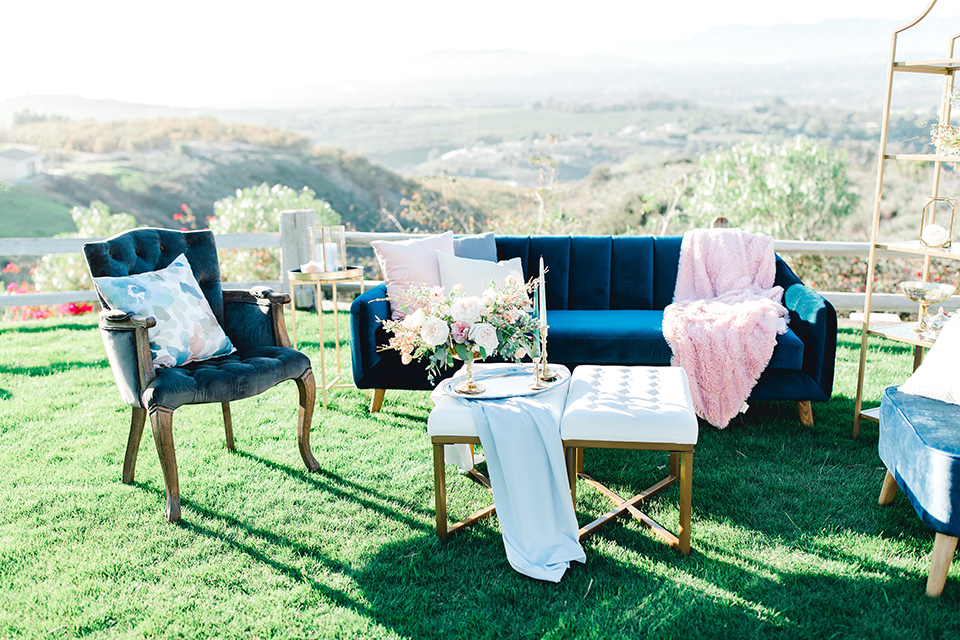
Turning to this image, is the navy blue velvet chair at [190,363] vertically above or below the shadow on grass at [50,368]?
above

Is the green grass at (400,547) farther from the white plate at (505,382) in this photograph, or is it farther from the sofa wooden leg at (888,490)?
the white plate at (505,382)

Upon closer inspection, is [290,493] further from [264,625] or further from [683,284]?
[683,284]

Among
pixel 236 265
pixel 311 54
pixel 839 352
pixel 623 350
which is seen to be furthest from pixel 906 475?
pixel 311 54

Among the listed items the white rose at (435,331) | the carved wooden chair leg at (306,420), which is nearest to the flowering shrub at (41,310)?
the carved wooden chair leg at (306,420)

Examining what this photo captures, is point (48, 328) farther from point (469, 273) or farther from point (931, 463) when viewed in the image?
point (931, 463)

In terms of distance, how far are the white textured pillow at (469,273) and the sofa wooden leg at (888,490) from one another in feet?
5.87

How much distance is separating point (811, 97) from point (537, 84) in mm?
5683

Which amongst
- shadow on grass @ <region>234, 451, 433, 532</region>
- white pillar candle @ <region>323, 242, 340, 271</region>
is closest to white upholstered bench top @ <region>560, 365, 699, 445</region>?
shadow on grass @ <region>234, 451, 433, 532</region>

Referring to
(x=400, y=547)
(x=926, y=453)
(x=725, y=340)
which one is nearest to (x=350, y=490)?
(x=400, y=547)

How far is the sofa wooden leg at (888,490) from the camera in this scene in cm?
250

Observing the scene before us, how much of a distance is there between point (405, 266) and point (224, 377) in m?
1.24

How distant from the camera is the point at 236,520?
2.52m

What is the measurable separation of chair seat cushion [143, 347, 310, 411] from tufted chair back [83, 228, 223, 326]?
1.29ft

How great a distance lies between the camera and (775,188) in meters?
8.37
